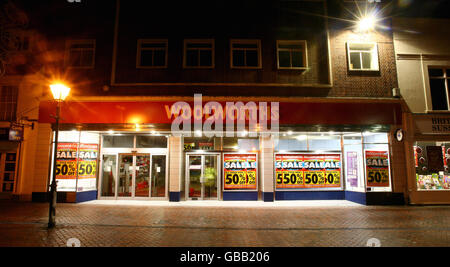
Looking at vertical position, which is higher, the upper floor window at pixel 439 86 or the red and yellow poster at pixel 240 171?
the upper floor window at pixel 439 86

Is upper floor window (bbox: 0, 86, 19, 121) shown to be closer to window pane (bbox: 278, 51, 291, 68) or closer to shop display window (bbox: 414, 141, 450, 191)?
window pane (bbox: 278, 51, 291, 68)

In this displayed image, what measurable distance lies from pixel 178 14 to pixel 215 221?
1005cm

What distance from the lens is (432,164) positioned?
1110 centimetres

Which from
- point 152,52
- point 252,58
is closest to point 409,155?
point 252,58

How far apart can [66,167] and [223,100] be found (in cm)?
812

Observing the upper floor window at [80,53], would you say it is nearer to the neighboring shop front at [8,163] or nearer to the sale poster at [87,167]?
the sale poster at [87,167]

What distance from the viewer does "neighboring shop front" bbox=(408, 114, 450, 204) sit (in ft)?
36.0

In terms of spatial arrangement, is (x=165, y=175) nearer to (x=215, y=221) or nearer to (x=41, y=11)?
(x=215, y=221)

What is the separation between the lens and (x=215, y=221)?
7875 mm

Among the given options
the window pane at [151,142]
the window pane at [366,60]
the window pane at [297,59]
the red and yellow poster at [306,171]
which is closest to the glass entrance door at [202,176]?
the window pane at [151,142]

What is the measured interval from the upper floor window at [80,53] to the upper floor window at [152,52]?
2425 millimetres

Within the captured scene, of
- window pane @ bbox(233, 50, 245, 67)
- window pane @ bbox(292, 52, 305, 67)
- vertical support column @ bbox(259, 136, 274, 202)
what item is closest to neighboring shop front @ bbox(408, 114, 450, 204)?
window pane @ bbox(292, 52, 305, 67)

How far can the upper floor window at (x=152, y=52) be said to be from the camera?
11.6 m

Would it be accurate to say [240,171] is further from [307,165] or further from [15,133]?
[15,133]
